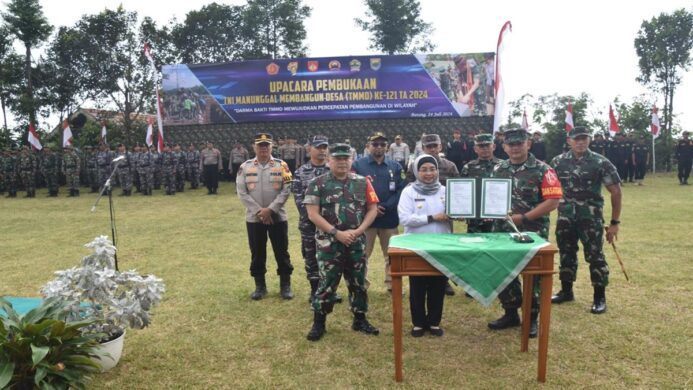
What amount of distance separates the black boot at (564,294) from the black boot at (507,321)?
2.53 feet

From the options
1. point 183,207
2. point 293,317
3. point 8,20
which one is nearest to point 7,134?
point 8,20

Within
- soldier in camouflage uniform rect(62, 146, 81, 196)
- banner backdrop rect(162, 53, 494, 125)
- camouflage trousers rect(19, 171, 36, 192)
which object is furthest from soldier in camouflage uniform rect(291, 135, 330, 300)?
camouflage trousers rect(19, 171, 36, 192)

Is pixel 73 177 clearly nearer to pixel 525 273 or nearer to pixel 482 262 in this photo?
A: pixel 482 262

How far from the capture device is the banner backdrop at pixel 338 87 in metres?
17.1

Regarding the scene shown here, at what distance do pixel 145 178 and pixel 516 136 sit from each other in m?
13.9

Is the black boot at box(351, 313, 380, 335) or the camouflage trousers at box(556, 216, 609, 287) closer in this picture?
the black boot at box(351, 313, 380, 335)

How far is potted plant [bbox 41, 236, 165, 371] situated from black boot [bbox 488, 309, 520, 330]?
2687 mm

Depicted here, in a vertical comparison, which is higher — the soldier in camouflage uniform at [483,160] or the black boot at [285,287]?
the soldier in camouflage uniform at [483,160]

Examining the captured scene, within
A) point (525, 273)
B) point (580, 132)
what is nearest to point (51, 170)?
point (580, 132)

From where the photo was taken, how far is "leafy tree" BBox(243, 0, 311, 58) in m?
27.9

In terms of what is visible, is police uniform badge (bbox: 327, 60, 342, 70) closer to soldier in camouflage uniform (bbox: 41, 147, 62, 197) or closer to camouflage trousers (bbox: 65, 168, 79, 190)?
camouflage trousers (bbox: 65, 168, 79, 190)

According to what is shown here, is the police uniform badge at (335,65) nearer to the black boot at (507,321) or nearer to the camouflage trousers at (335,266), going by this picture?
the camouflage trousers at (335,266)

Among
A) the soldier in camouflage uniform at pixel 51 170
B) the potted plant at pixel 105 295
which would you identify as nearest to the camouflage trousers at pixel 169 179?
the soldier in camouflage uniform at pixel 51 170

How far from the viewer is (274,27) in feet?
93.5
